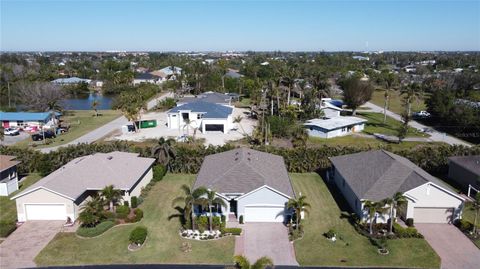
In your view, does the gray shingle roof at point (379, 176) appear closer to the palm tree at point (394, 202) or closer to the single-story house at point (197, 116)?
the palm tree at point (394, 202)

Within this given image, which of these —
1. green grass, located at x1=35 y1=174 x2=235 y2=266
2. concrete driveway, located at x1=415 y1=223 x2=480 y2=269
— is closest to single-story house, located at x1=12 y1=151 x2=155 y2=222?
green grass, located at x1=35 y1=174 x2=235 y2=266

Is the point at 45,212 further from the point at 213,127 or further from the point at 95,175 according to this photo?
the point at 213,127

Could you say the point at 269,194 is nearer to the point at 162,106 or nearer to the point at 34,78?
the point at 162,106

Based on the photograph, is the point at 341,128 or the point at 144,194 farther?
the point at 341,128

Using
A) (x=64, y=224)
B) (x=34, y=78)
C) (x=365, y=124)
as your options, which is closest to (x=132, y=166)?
(x=64, y=224)

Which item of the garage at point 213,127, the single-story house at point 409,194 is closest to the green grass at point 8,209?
the single-story house at point 409,194

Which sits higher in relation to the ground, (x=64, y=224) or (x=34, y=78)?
(x=34, y=78)

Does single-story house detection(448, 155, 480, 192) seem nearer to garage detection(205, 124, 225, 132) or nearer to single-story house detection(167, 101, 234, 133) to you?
single-story house detection(167, 101, 234, 133)
